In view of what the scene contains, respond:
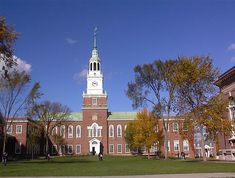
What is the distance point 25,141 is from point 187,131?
47397 mm

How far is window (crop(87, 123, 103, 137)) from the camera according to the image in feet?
257

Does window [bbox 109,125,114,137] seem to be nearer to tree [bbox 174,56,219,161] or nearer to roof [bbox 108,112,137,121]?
roof [bbox 108,112,137,121]

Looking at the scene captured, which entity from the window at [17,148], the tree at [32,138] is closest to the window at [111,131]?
the tree at [32,138]

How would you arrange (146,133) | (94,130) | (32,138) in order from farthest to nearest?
(94,130), (32,138), (146,133)

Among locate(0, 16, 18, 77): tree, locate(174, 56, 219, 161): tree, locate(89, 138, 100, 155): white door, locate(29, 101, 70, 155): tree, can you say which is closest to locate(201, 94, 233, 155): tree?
locate(174, 56, 219, 161): tree

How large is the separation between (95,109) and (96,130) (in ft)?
16.6

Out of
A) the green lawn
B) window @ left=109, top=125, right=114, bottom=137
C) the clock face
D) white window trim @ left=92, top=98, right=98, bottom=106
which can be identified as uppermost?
the clock face

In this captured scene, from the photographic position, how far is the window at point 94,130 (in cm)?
7831

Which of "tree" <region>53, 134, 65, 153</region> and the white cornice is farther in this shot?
"tree" <region>53, 134, 65, 153</region>

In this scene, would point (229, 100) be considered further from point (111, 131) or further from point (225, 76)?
point (111, 131)

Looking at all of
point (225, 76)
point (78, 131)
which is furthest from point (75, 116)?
point (225, 76)

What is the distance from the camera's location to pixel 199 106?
34438mm

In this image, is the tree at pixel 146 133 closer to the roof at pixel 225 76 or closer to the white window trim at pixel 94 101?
the roof at pixel 225 76

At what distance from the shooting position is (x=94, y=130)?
78688 millimetres
